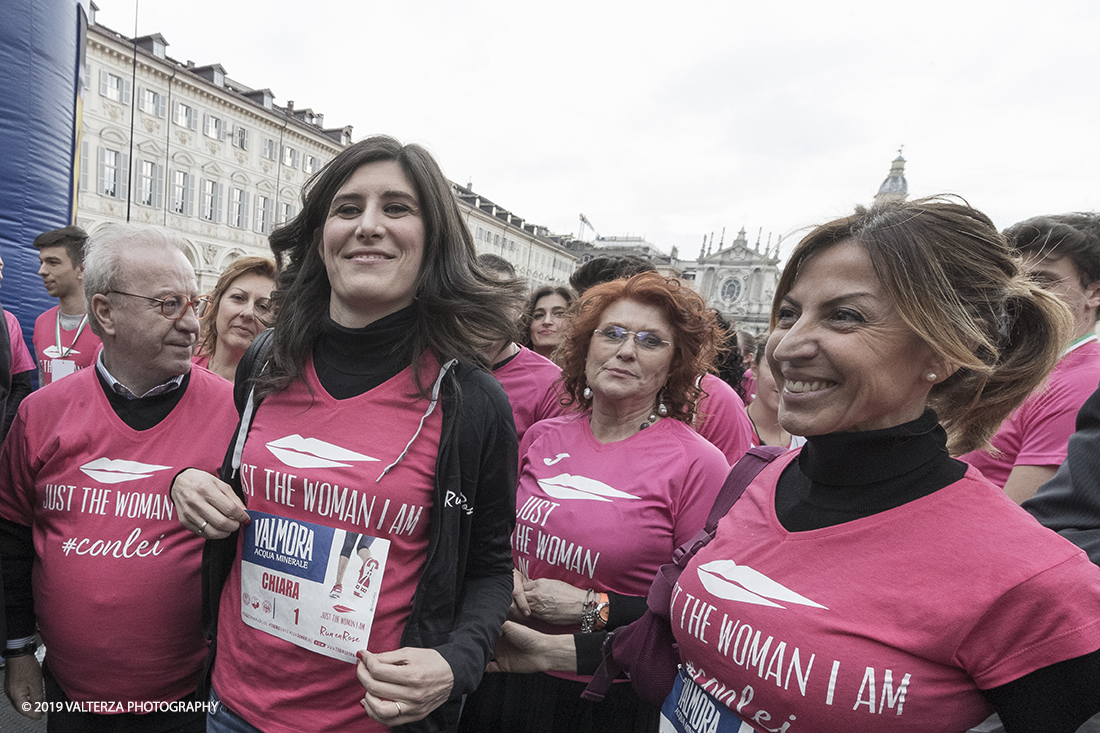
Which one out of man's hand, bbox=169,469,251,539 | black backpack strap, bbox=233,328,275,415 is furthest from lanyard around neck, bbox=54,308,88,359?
man's hand, bbox=169,469,251,539

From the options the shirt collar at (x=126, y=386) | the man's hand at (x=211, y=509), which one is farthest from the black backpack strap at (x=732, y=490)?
the shirt collar at (x=126, y=386)

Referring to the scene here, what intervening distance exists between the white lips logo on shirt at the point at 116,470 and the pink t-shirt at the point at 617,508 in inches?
50.1

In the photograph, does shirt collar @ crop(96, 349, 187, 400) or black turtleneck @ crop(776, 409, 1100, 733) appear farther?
shirt collar @ crop(96, 349, 187, 400)

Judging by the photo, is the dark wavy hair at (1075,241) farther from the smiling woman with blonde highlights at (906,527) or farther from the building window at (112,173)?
the building window at (112,173)

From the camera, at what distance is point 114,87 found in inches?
920

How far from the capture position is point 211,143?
27234mm

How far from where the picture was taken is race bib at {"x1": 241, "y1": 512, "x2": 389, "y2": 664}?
1451 millimetres

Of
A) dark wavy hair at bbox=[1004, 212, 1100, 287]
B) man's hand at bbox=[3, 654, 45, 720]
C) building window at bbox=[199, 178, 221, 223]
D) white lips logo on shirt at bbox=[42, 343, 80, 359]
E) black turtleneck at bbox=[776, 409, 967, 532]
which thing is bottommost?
man's hand at bbox=[3, 654, 45, 720]

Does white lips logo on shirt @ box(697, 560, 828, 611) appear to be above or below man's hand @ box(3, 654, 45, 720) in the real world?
above

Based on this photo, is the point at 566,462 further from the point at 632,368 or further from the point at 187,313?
the point at 187,313

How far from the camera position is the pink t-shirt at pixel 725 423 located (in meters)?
3.19

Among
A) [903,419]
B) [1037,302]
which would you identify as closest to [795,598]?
[903,419]

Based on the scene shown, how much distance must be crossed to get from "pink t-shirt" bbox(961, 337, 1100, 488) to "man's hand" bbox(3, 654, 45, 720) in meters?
3.38

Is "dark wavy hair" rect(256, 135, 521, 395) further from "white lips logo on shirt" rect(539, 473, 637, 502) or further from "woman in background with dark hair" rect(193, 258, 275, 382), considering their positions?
"woman in background with dark hair" rect(193, 258, 275, 382)
